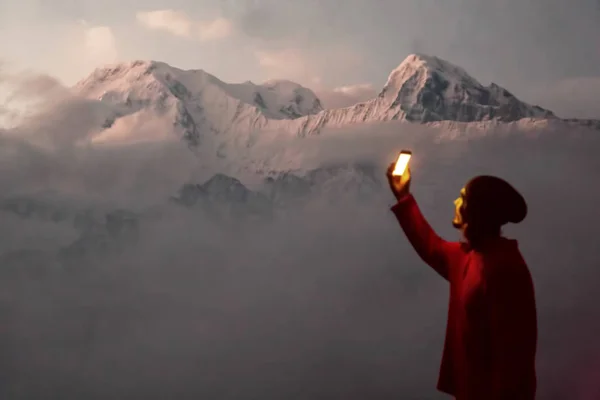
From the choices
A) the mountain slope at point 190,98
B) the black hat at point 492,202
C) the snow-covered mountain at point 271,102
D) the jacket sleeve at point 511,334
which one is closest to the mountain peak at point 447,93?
the snow-covered mountain at point 271,102

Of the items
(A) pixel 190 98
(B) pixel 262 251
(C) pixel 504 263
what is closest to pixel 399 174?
(C) pixel 504 263

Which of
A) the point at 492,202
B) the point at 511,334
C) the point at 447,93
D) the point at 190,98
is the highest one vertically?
the point at 447,93

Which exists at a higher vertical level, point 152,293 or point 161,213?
point 161,213

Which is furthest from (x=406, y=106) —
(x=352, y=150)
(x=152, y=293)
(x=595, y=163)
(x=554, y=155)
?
(x=152, y=293)

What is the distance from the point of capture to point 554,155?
300 centimetres

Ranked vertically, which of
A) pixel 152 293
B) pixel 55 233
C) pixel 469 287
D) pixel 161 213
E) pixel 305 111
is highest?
pixel 305 111

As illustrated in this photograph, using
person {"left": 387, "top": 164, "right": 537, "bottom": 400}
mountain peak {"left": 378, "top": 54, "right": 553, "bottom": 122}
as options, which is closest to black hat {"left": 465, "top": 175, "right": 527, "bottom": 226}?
person {"left": 387, "top": 164, "right": 537, "bottom": 400}

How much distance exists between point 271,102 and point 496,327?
8.14 ft

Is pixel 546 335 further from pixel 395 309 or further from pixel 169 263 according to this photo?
pixel 169 263

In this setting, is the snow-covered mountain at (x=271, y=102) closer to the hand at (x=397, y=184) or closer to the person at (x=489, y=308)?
the hand at (x=397, y=184)

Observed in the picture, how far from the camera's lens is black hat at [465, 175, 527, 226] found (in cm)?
104

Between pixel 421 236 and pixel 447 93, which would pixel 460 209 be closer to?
pixel 421 236

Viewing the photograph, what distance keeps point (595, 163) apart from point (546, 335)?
93 cm

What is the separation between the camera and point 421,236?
3.77 ft
